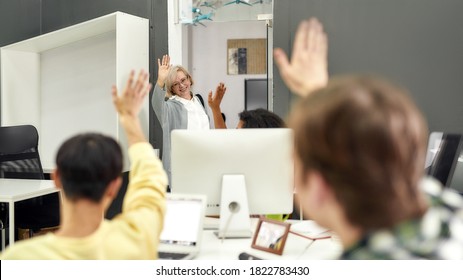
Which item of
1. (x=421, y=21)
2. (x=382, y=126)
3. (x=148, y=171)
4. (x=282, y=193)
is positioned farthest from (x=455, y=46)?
(x=382, y=126)

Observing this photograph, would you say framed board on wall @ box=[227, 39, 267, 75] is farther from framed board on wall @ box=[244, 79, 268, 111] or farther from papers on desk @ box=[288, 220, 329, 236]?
papers on desk @ box=[288, 220, 329, 236]

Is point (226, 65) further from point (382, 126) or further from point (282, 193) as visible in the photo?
point (382, 126)

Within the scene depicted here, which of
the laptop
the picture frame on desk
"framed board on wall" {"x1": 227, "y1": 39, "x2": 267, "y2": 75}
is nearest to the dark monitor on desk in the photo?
the picture frame on desk

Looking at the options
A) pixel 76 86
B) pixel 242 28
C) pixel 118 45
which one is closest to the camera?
pixel 118 45

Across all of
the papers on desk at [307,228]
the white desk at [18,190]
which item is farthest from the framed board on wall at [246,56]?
the papers on desk at [307,228]

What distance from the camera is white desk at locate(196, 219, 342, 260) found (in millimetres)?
1750

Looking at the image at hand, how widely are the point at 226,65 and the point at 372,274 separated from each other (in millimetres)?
5757

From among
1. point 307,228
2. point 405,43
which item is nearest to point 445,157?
point 307,228

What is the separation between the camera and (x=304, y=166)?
0.68m

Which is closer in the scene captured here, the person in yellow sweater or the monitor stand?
the person in yellow sweater

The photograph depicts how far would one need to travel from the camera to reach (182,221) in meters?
1.74

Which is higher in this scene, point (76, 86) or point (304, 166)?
point (76, 86)

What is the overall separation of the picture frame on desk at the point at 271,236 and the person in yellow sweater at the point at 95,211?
26.0 inches

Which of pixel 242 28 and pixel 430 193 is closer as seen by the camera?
pixel 430 193
